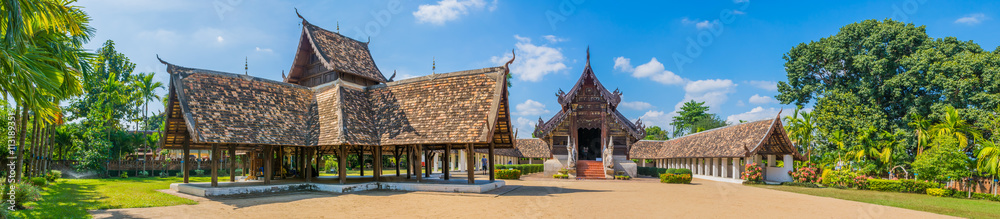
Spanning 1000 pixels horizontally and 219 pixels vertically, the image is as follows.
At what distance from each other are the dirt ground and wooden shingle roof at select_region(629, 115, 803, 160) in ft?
40.5

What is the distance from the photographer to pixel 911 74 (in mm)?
30969

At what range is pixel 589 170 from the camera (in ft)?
104

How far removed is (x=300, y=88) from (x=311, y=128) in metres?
2.75

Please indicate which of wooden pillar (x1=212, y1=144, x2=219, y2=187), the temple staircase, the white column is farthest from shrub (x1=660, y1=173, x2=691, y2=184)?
wooden pillar (x1=212, y1=144, x2=219, y2=187)

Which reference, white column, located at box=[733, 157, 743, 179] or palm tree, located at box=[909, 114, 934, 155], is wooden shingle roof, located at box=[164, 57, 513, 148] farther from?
palm tree, located at box=[909, 114, 934, 155]

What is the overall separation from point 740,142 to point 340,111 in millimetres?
23293

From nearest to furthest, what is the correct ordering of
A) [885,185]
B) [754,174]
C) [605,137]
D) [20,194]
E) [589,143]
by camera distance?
[20,194], [885,185], [754,174], [605,137], [589,143]

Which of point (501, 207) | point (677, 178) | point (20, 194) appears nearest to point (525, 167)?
point (677, 178)

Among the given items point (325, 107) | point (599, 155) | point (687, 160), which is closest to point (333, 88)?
point (325, 107)

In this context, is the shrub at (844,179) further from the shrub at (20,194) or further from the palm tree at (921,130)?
the shrub at (20,194)

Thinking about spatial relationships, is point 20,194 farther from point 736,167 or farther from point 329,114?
point 736,167

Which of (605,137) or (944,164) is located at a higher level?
(605,137)

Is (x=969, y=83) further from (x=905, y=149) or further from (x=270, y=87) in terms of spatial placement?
(x=270, y=87)

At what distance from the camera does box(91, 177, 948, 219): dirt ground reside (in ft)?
37.6
